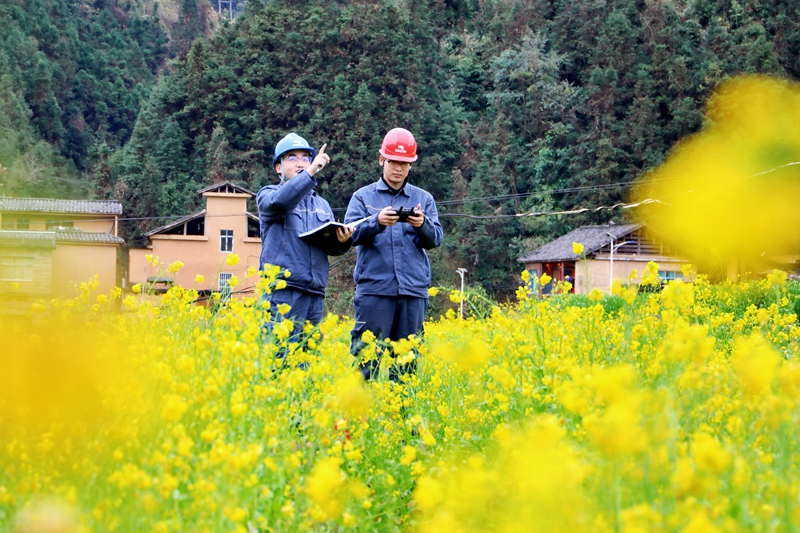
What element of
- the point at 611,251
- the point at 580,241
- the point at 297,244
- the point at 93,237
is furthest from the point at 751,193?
the point at 580,241

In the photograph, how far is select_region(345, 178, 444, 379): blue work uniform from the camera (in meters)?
4.41

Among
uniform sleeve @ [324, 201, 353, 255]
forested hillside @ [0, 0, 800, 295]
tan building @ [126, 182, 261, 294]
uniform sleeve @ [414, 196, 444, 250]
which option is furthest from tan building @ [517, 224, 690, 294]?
uniform sleeve @ [324, 201, 353, 255]

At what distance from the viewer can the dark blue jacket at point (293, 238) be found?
14.1 feet

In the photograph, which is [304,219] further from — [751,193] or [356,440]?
[751,193]

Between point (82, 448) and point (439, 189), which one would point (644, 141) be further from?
point (82, 448)

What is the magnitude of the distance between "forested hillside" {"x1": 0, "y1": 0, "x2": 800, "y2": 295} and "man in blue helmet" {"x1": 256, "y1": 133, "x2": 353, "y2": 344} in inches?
1206

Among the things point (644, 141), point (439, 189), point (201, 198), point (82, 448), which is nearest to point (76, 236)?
point (201, 198)

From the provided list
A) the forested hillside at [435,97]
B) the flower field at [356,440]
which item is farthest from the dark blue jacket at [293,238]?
the forested hillside at [435,97]

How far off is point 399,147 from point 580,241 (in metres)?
29.4

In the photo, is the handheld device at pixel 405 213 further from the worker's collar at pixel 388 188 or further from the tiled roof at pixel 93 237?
the tiled roof at pixel 93 237

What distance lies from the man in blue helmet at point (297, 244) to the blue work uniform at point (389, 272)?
0.53ft

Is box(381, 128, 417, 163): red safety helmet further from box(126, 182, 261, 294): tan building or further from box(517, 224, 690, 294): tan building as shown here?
box(126, 182, 261, 294): tan building

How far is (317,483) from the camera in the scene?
5.40ft

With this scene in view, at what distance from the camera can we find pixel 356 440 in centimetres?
290
